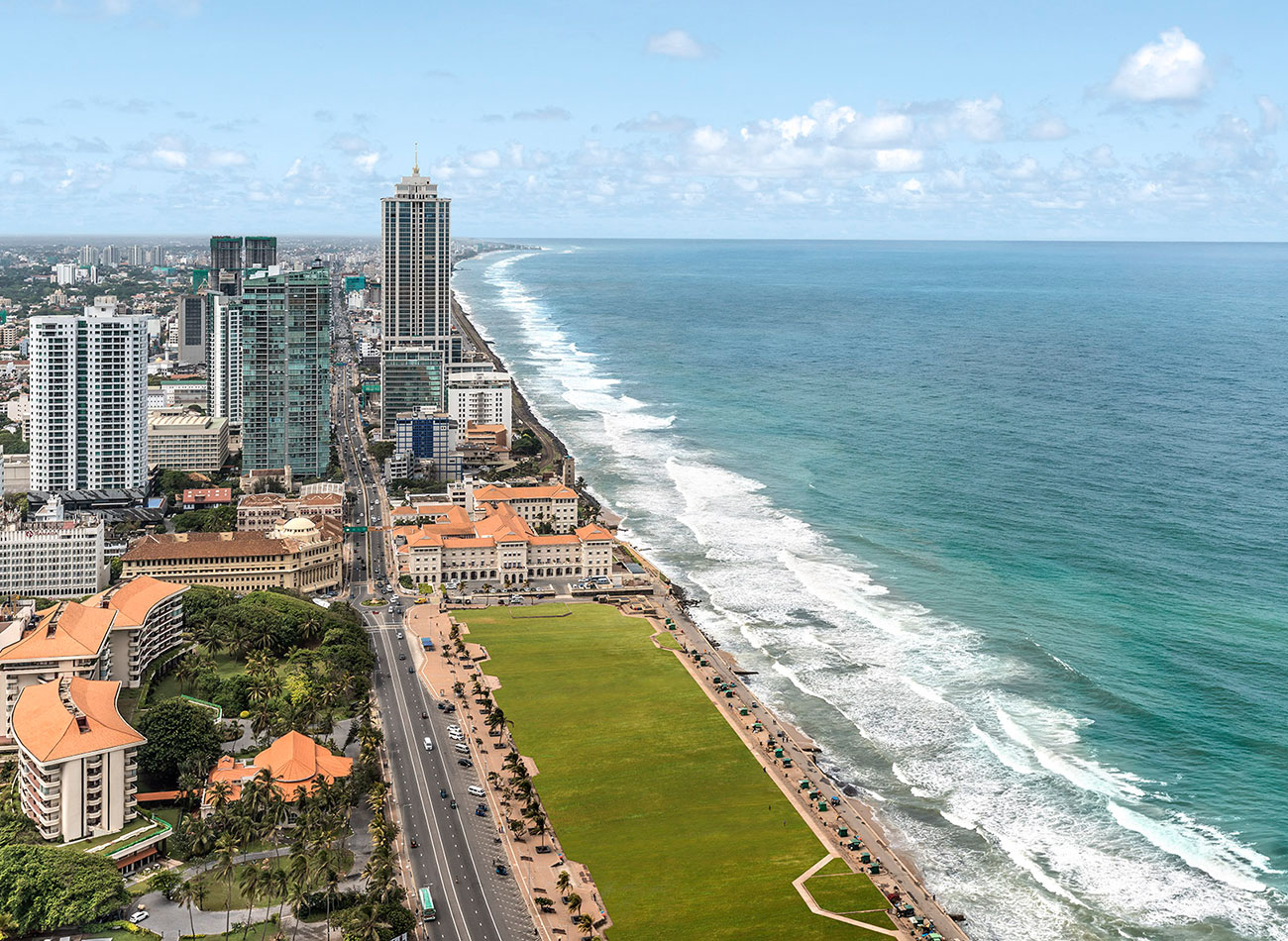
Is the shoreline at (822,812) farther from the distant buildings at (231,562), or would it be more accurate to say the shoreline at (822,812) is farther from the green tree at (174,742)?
the green tree at (174,742)

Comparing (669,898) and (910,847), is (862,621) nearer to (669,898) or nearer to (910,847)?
(910,847)

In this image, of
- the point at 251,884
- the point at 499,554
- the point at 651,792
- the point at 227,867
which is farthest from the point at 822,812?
the point at 499,554

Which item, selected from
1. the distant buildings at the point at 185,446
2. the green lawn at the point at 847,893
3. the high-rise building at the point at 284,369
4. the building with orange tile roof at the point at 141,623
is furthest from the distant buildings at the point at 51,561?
the green lawn at the point at 847,893

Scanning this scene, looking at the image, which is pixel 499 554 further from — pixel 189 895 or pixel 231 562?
pixel 189 895

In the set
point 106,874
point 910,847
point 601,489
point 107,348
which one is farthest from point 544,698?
point 107,348

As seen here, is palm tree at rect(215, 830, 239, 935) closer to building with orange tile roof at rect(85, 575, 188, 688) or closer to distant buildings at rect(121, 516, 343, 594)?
building with orange tile roof at rect(85, 575, 188, 688)

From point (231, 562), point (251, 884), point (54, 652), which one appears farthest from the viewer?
point (231, 562)
